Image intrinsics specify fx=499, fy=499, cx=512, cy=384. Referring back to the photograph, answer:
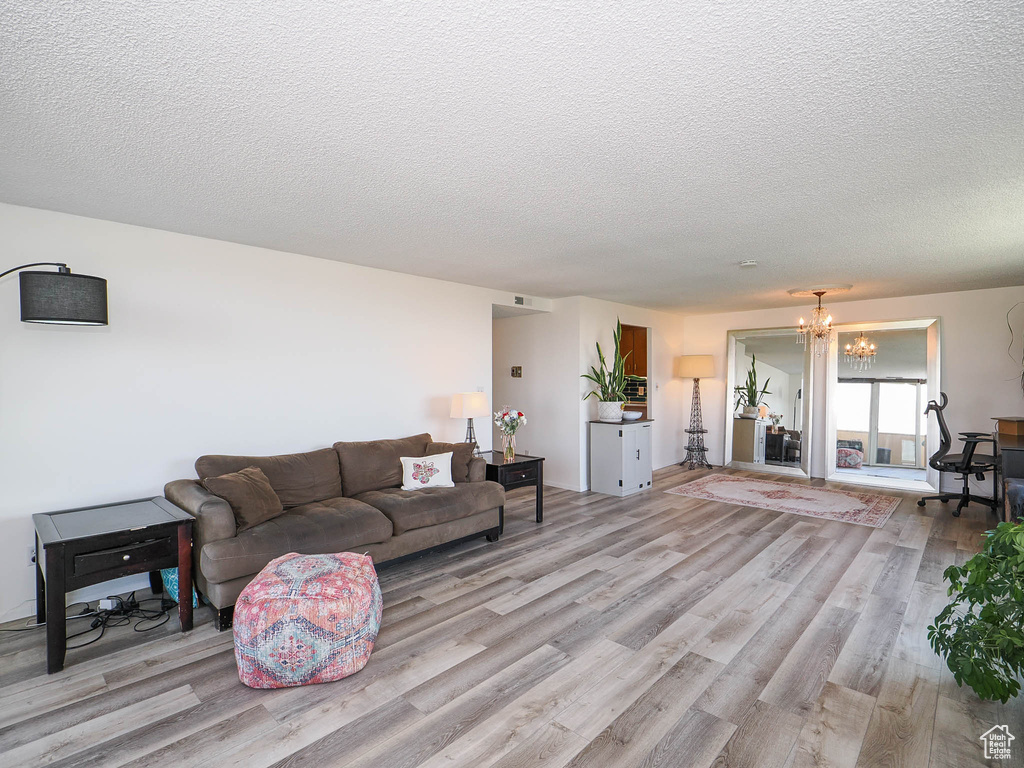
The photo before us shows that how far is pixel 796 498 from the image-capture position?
19.7 feet

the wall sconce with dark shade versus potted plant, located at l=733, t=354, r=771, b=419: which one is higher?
the wall sconce with dark shade

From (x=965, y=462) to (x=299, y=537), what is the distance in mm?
6625

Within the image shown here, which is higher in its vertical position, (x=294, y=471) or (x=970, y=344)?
(x=970, y=344)

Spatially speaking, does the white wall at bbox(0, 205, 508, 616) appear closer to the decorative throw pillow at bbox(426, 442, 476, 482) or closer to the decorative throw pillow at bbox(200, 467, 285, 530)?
the decorative throw pillow at bbox(426, 442, 476, 482)

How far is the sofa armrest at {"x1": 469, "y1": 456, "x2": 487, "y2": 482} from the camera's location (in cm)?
446

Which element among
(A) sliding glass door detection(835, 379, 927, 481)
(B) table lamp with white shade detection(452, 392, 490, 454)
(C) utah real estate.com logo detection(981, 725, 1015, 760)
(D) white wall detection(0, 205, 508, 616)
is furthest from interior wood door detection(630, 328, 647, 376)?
(C) utah real estate.com logo detection(981, 725, 1015, 760)

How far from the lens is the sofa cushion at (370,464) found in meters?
4.06

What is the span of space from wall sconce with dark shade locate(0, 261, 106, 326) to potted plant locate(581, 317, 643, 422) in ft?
15.7

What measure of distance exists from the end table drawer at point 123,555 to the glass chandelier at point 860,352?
8.09m

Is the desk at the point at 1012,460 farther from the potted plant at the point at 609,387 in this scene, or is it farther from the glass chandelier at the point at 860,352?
the potted plant at the point at 609,387

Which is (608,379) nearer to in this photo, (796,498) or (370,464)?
(796,498)

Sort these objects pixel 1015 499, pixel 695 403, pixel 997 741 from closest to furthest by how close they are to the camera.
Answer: pixel 997 741, pixel 1015 499, pixel 695 403

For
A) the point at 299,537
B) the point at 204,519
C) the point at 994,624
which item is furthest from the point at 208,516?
the point at 994,624

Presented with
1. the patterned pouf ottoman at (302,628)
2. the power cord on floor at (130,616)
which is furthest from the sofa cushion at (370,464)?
the patterned pouf ottoman at (302,628)
